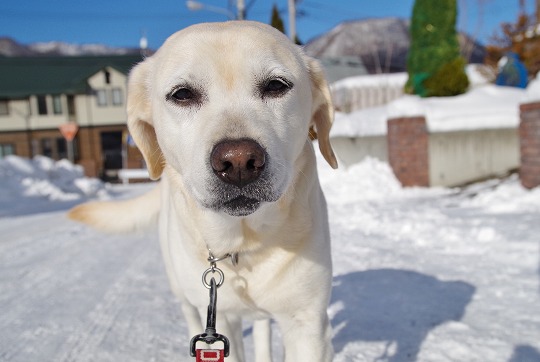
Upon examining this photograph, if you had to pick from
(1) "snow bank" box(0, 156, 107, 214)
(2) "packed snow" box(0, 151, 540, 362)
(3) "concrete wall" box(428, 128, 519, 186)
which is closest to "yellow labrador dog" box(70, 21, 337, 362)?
(2) "packed snow" box(0, 151, 540, 362)

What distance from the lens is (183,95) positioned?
5.75 feet

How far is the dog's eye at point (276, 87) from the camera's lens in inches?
68.6

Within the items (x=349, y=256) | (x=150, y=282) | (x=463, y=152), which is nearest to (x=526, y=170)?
(x=463, y=152)

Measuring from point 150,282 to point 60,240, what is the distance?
2.61 m

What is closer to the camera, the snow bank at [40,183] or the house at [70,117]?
the snow bank at [40,183]

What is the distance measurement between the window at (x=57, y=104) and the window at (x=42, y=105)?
76 centimetres

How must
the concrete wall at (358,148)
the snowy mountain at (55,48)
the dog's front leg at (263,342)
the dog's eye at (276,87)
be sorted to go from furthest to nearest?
1. the snowy mountain at (55,48)
2. the concrete wall at (358,148)
3. the dog's front leg at (263,342)
4. the dog's eye at (276,87)

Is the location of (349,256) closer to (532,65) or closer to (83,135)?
(532,65)

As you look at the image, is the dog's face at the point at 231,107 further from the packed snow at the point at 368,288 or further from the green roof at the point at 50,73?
the green roof at the point at 50,73

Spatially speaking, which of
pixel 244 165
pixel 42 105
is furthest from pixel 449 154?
pixel 42 105

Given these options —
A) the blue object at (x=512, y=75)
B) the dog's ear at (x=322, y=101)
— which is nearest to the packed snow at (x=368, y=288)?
the dog's ear at (x=322, y=101)

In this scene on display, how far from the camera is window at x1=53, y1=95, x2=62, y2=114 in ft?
110

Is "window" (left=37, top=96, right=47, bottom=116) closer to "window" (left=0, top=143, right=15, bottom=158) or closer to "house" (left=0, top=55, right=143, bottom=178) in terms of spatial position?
"house" (left=0, top=55, right=143, bottom=178)

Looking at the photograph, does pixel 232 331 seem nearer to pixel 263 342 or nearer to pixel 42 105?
pixel 263 342
